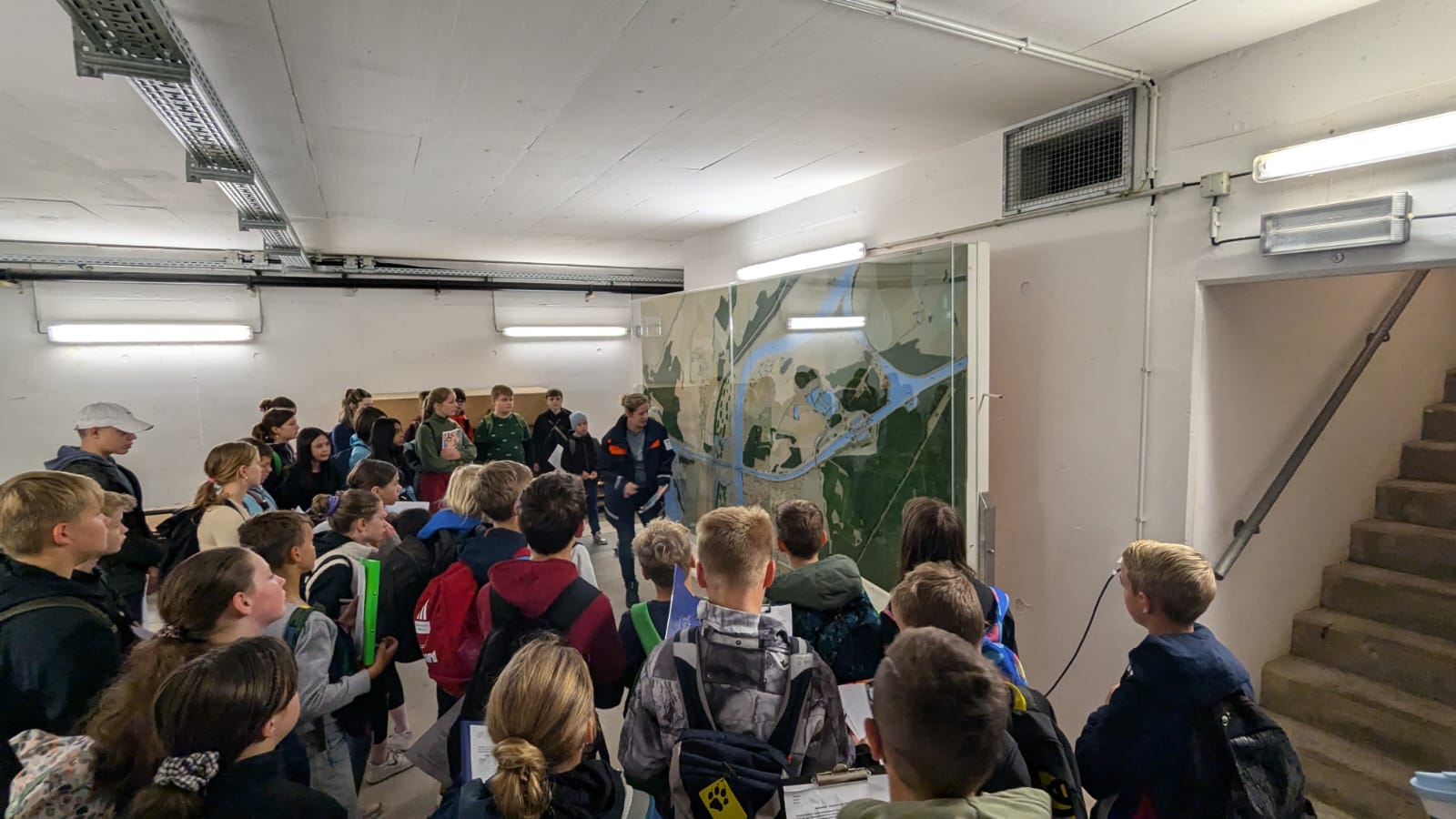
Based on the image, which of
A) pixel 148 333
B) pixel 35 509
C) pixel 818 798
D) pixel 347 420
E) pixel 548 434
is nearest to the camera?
pixel 818 798

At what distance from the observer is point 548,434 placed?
5766mm

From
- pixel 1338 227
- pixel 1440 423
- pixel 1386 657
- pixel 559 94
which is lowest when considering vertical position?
pixel 1386 657

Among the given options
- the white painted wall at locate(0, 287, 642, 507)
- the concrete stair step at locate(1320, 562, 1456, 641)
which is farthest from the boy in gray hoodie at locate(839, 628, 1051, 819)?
the white painted wall at locate(0, 287, 642, 507)

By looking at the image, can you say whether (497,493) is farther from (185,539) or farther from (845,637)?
(185,539)

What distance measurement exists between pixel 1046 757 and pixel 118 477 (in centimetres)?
396

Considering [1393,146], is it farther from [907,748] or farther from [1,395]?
[1,395]

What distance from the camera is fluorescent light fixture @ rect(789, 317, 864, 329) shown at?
139 inches

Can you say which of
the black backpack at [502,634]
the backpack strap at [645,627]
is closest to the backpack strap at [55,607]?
the black backpack at [502,634]

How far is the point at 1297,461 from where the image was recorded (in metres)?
2.69

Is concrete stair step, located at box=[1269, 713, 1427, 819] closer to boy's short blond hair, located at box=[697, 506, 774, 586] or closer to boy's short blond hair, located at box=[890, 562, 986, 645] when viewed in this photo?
boy's short blond hair, located at box=[890, 562, 986, 645]

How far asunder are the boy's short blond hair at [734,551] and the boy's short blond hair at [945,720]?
48cm

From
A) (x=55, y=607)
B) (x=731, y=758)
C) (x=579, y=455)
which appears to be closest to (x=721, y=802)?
(x=731, y=758)

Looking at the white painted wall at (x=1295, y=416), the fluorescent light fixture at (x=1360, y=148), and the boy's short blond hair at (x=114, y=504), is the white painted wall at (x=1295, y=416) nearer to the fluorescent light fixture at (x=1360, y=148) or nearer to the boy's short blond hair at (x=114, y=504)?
the fluorescent light fixture at (x=1360, y=148)

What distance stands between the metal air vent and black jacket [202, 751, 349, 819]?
10.6 feet
